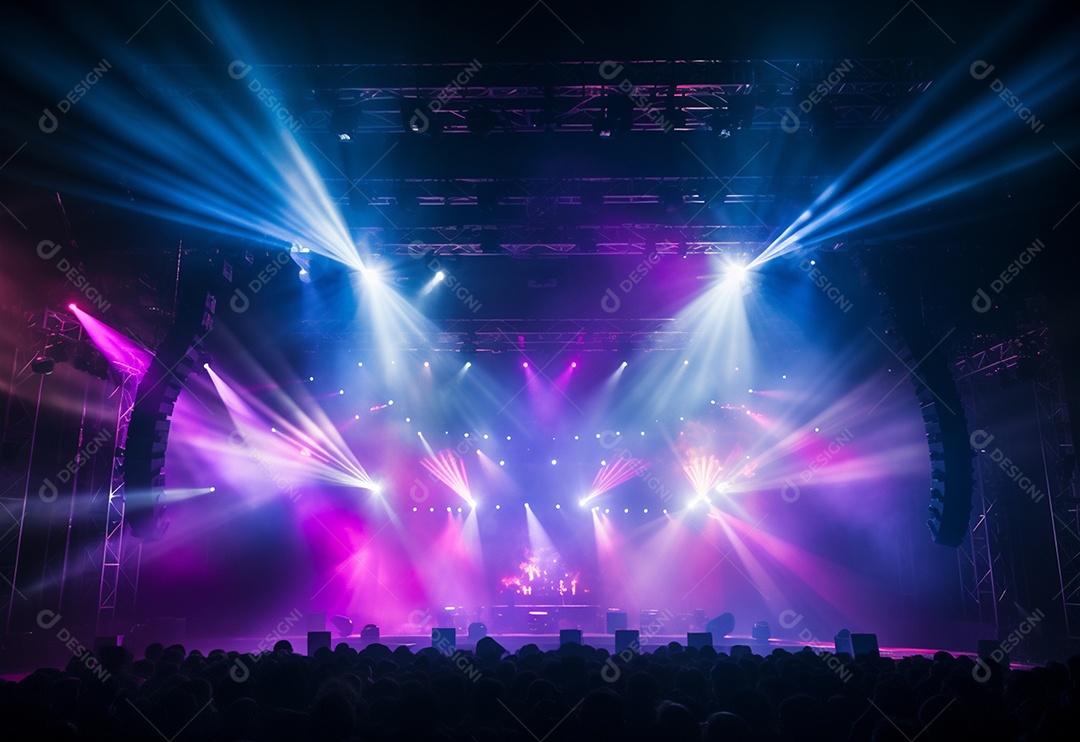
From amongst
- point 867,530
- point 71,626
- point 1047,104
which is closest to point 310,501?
point 71,626

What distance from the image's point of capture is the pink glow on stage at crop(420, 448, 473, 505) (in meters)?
24.3

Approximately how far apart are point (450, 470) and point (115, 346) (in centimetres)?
1209

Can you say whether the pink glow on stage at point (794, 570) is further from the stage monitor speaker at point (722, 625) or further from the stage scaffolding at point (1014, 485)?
the stage monitor speaker at point (722, 625)

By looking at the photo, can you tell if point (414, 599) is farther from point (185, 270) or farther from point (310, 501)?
point (185, 270)

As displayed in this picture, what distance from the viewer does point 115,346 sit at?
14992 millimetres

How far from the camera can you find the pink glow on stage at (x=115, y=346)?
46.8 ft

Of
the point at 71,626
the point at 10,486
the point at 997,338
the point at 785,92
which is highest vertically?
the point at 785,92

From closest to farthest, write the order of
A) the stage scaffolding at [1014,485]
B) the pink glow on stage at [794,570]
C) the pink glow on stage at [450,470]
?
the stage scaffolding at [1014,485] → the pink glow on stage at [794,570] → the pink glow on stage at [450,470]

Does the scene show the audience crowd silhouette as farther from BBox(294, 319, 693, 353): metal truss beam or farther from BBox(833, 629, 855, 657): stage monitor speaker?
BBox(294, 319, 693, 353): metal truss beam

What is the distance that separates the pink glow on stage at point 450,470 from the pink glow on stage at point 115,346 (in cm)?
1043

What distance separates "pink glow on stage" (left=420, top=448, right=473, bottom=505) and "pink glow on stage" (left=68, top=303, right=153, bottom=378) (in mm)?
10434

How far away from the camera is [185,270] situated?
13.0 meters

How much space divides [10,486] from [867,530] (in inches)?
838

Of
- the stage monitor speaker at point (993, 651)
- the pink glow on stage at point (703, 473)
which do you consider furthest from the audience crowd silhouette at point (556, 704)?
the pink glow on stage at point (703, 473)
